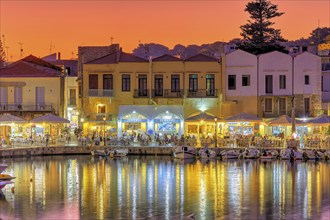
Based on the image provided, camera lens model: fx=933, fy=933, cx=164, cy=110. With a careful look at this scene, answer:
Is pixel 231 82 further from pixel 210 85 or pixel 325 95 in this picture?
pixel 325 95

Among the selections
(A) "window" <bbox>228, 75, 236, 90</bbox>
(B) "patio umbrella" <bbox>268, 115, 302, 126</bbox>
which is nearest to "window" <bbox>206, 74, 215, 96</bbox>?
(A) "window" <bbox>228, 75, 236, 90</bbox>

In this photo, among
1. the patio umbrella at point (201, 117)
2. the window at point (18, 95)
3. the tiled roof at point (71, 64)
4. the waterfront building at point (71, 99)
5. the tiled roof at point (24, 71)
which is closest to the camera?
the patio umbrella at point (201, 117)

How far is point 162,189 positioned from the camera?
1953 inches

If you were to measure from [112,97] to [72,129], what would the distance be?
4.97m

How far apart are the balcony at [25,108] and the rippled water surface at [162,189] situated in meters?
10.0

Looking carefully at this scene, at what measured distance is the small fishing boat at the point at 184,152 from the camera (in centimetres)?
6488

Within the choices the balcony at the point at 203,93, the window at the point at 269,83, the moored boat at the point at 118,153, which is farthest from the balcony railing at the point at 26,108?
the window at the point at 269,83

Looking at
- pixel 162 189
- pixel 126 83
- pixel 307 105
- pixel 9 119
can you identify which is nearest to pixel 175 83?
pixel 126 83

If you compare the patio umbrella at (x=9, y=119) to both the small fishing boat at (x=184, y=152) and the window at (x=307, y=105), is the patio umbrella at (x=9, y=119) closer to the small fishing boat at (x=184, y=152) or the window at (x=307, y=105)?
the small fishing boat at (x=184, y=152)

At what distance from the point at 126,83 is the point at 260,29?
948 inches

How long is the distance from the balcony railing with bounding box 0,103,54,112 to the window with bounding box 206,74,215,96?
12.6 m

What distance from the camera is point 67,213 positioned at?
41.6 metres

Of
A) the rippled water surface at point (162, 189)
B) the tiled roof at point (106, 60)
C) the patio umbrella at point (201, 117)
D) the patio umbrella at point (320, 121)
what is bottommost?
the rippled water surface at point (162, 189)

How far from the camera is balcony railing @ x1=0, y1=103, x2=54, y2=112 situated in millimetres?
74625
